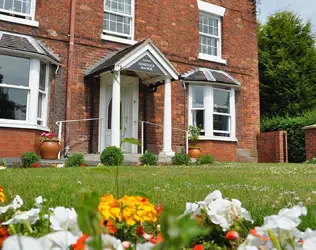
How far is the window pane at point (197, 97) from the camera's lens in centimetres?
1398

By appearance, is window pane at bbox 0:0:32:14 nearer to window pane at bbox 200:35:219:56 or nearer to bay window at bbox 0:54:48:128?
bay window at bbox 0:54:48:128

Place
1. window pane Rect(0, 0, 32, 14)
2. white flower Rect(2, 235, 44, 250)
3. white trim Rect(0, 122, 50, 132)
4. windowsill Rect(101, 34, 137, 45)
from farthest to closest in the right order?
windowsill Rect(101, 34, 137, 45)
window pane Rect(0, 0, 32, 14)
white trim Rect(0, 122, 50, 132)
white flower Rect(2, 235, 44, 250)

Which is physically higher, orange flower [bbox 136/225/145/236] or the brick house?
the brick house

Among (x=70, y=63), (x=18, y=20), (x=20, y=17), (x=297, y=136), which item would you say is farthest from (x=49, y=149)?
(x=297, y=136)

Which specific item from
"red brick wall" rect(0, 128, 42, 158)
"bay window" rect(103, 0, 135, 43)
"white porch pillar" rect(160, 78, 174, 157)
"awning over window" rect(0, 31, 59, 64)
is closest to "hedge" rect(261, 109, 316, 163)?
"white porch pillar" rect(160, 78, 174, 157)

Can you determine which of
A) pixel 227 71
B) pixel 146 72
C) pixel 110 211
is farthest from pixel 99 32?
pixel 110 211

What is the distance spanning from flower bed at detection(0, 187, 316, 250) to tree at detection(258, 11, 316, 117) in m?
21.3

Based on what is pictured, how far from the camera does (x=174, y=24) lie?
46.1 feet

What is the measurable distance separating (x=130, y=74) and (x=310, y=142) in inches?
295

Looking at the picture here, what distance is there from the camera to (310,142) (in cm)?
1464

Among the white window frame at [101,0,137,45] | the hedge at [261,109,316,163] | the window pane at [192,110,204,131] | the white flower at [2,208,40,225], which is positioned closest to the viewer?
the white flower at [2,208,40,225]

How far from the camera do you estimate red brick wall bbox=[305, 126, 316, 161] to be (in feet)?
47.3

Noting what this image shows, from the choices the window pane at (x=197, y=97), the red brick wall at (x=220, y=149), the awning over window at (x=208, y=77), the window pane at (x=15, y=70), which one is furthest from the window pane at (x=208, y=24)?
the window pane at (x=15, y=70)

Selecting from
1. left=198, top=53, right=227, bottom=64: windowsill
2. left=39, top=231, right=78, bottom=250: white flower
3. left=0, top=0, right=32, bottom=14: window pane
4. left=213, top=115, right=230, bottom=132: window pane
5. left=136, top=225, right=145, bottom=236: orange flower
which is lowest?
left=136, top=225, right=145, bottom=236: orange flower
